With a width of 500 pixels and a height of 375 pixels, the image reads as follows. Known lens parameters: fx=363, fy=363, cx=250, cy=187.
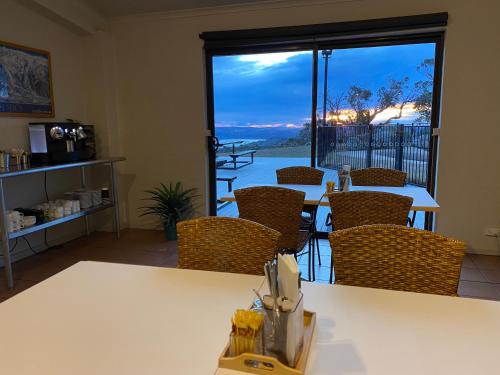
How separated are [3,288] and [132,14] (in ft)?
10.2

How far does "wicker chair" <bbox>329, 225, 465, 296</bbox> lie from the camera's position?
125cm

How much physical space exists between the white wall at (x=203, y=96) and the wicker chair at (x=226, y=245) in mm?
2785

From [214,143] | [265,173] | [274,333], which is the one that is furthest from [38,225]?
[274,333]

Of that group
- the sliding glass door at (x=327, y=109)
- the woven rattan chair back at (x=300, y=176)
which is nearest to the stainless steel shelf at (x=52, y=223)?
the sliding glass door at (x=327, y=109)

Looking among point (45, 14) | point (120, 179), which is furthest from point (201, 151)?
point (45, 14)

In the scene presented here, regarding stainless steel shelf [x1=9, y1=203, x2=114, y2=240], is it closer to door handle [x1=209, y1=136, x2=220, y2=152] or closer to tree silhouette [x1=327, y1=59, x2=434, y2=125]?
door handle [x1=209, y1=136, x2=220, y2=152]

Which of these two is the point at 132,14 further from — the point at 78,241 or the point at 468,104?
the point at 468,104

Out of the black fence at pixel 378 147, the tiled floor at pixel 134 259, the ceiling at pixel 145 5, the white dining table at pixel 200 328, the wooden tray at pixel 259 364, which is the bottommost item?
the tiled floor at pixel 134 259

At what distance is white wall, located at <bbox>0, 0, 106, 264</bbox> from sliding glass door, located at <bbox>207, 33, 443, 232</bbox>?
1557mm

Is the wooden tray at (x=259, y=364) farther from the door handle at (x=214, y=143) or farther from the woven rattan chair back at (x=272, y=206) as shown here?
the door handle at (x=214, y=143)

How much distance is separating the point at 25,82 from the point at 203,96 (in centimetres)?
176

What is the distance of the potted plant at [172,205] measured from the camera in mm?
4109

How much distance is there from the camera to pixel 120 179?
179 inches

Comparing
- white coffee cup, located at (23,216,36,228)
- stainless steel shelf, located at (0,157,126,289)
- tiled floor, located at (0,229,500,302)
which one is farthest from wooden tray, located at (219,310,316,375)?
white coffee cup, located at (23,216,36,228)
